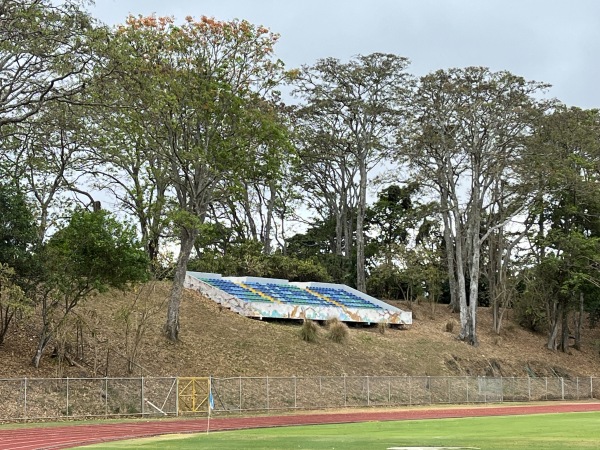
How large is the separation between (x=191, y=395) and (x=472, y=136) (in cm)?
3215

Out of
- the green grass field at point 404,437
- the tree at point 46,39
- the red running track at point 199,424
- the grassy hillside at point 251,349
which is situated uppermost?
the tree at point 46,39

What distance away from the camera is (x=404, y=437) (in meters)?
26.6

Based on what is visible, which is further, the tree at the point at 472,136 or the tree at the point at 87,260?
the tree at the point at 472,136

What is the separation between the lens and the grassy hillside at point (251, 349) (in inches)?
1582

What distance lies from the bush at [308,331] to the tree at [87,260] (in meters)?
16.6

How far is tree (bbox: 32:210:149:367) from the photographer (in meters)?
37.2

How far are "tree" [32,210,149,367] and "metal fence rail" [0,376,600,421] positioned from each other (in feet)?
10.7

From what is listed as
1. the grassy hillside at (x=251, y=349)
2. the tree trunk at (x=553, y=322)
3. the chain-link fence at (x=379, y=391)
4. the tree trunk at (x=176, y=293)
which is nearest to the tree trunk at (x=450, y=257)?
the grassy hillside at (x=251, y=349)

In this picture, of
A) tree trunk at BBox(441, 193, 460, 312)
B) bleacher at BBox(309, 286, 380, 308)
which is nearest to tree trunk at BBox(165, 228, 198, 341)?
bleacher at BBox(309, 286, 380, 308)

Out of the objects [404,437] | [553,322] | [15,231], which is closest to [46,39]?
[15,231]

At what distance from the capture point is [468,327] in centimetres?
6384

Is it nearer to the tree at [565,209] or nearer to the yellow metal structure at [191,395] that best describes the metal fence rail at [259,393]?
the yellow metal structure at [191,395]

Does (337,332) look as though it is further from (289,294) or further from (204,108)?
(204,108)

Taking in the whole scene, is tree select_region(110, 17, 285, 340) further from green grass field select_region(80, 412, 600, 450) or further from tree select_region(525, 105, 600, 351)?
tree select_region(525, 105, 600, 351)
